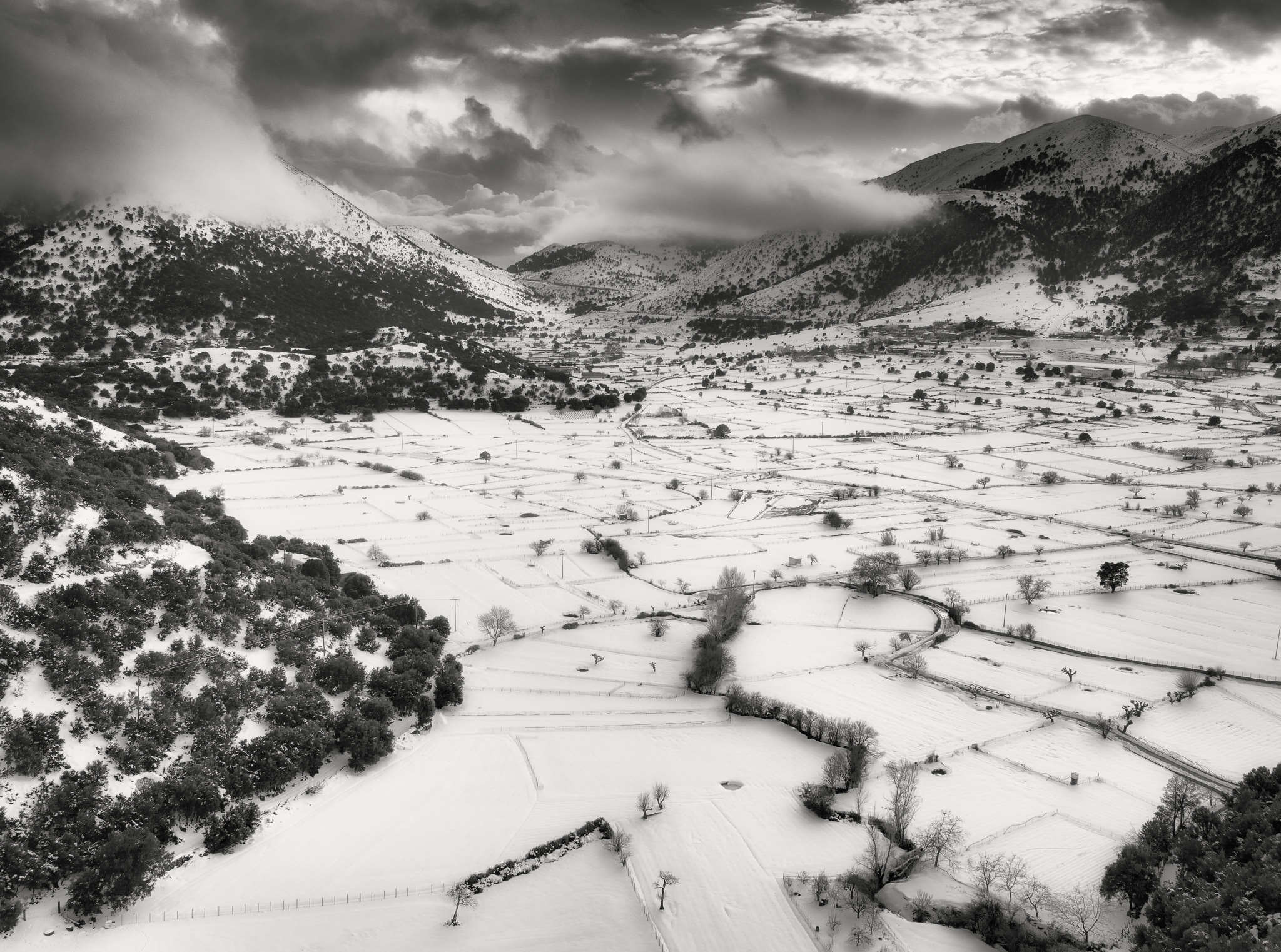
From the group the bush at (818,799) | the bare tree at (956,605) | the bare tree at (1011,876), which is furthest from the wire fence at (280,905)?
the bare tree at (956,605)

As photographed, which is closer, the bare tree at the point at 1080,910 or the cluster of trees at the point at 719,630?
the bare tree at the point at 1080,910

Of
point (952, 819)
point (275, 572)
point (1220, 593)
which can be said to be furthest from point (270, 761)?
point (1220, 593)

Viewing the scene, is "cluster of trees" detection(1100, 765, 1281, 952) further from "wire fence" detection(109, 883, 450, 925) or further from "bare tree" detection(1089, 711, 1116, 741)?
"wire fence" detection(109, 883, 450, 925)

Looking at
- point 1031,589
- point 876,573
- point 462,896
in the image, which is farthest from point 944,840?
point 1031,589

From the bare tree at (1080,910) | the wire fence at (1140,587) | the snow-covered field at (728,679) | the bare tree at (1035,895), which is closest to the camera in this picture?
the bare tree at (1080,910)

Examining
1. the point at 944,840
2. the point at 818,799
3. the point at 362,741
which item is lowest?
the point at 944,840

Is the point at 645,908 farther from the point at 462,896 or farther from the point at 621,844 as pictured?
the point at 462,896

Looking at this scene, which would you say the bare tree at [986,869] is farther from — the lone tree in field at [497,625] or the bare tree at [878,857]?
Result: the lone tree in field at [497,625]
